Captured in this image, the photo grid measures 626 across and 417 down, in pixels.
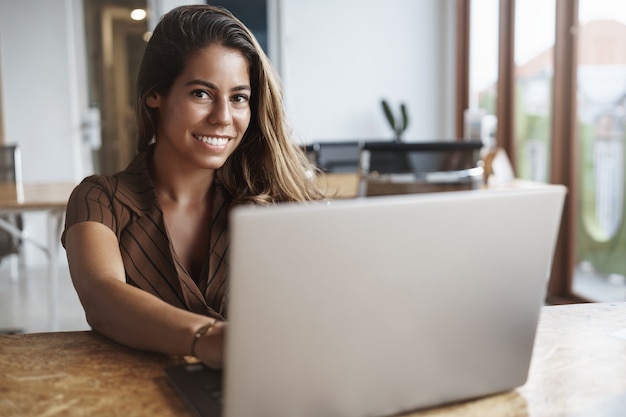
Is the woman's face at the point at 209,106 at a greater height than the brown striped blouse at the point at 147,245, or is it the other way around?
the woman's face at the point at 209,106

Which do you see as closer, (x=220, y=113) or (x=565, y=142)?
(x=220, y=113)

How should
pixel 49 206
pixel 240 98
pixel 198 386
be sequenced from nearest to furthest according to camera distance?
pixel 198 386 → pixel 240 98 → pixel 49 206

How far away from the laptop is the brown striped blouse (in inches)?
18.7

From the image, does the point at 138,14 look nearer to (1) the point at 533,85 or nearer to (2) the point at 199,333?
(1) the point at 533,85

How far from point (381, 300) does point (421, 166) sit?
208cm

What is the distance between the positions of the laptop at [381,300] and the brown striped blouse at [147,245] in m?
0.47

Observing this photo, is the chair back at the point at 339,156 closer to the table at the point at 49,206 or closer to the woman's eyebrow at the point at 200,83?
the table at the point at 49,206

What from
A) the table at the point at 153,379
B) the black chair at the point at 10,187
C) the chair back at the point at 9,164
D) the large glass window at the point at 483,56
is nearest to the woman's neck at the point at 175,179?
the table at the point at 153,379

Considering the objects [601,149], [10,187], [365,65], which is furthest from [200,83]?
[365,65]

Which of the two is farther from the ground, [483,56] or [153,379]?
[483,56]

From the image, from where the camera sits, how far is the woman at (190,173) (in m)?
1.29

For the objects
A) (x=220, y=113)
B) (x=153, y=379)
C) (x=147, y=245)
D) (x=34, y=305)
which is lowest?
(x=34, y=305)

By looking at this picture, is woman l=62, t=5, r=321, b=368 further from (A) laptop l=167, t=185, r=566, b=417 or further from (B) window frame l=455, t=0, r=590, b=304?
(B) window frame l=455, t=0, r=590, b=304

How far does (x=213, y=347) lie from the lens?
893 mm
